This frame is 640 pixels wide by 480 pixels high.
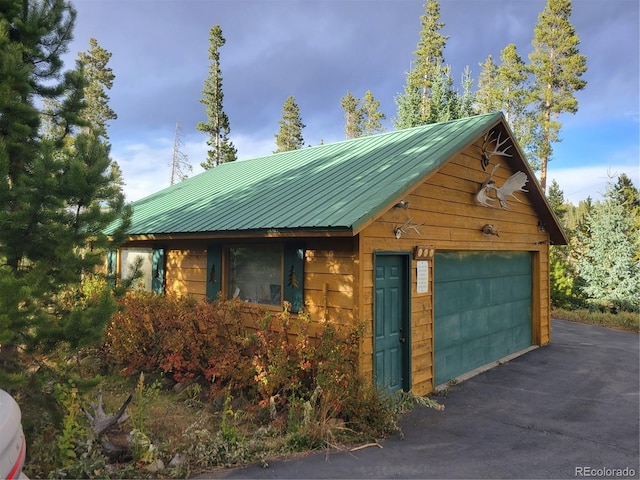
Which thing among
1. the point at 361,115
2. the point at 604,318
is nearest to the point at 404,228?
the point at 604,318

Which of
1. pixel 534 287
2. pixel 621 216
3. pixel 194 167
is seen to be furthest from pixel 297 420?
pixel 194 167

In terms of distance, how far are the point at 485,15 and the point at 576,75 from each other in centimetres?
1726

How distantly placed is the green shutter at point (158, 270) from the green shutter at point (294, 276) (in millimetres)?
3548

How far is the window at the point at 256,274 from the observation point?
23.3 ft

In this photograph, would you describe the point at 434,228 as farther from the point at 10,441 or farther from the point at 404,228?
the point at 10,441

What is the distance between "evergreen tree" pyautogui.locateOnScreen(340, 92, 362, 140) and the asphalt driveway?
118 ft

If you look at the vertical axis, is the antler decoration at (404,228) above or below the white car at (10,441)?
above

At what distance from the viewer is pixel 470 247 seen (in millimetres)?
8461

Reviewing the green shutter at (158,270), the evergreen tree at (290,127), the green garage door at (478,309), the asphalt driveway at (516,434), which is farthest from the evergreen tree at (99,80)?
the asphalt driveway at (516,434)

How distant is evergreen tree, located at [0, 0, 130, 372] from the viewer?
156 inches

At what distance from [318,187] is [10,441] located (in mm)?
5791

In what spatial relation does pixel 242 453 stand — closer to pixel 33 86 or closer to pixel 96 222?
pixel 96 222

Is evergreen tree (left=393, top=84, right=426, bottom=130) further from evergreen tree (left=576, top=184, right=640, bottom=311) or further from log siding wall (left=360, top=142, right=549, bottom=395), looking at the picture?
log siding wall (left=360, top=142, right=549, bottom=395)

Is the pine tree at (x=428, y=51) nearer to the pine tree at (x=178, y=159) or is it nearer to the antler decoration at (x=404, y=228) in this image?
the pine tree at (x=178, y=159)
